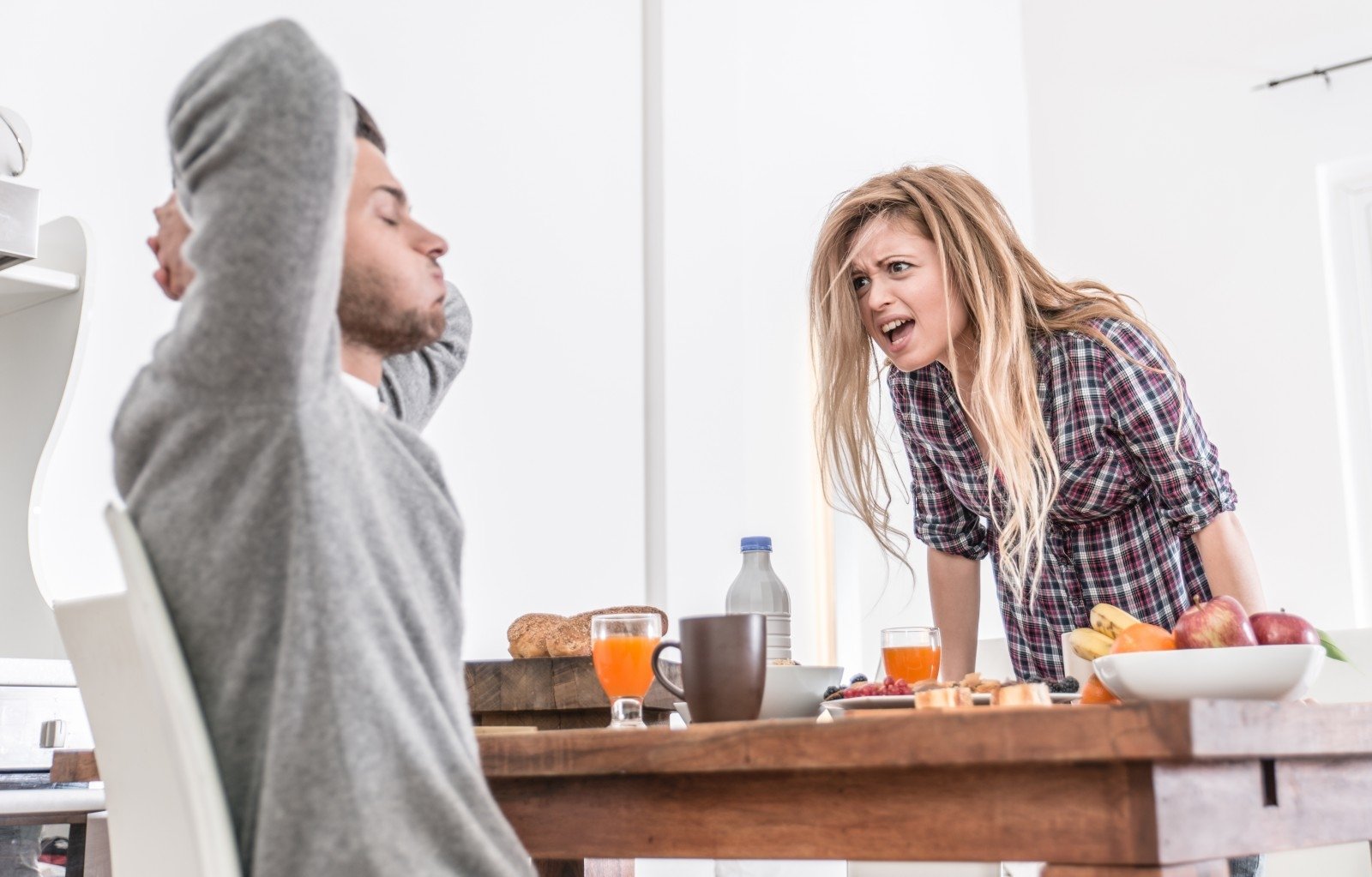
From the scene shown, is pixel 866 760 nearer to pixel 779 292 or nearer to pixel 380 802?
pixel 380 802

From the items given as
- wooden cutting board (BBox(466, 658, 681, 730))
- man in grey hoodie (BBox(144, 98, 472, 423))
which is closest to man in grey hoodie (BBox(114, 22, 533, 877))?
man in grey hoodie (BBox(144, 98, 472, 423))

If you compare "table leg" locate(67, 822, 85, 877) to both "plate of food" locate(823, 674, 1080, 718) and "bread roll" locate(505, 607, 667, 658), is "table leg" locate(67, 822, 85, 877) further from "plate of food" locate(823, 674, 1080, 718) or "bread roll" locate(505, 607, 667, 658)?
"plate of food" locate(823, 674, 1080, 718)

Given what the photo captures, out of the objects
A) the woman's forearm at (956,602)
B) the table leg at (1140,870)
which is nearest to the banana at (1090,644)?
the table leg at (1140,870)

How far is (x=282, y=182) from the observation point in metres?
0.74

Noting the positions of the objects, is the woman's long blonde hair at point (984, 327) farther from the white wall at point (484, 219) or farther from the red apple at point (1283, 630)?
the white wall at point (484, 219)

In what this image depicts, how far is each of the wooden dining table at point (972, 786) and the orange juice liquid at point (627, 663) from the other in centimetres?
24

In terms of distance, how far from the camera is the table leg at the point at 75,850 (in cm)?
182

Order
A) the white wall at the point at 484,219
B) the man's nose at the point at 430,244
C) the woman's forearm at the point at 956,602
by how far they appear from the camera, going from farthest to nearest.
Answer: the white wall at the point at 484,219, the woman's forearm at the point at 956,602, the man's nose at the point at 430,244

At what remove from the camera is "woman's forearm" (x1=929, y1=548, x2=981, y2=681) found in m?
2.13

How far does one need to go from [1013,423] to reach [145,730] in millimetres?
1348

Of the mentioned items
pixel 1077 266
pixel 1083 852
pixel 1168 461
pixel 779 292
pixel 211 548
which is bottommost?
pixel 1083 852

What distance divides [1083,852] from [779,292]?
3294 mm

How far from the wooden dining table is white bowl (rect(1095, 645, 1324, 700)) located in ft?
0.13

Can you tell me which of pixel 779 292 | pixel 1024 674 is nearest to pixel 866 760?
pixel 1024 674
